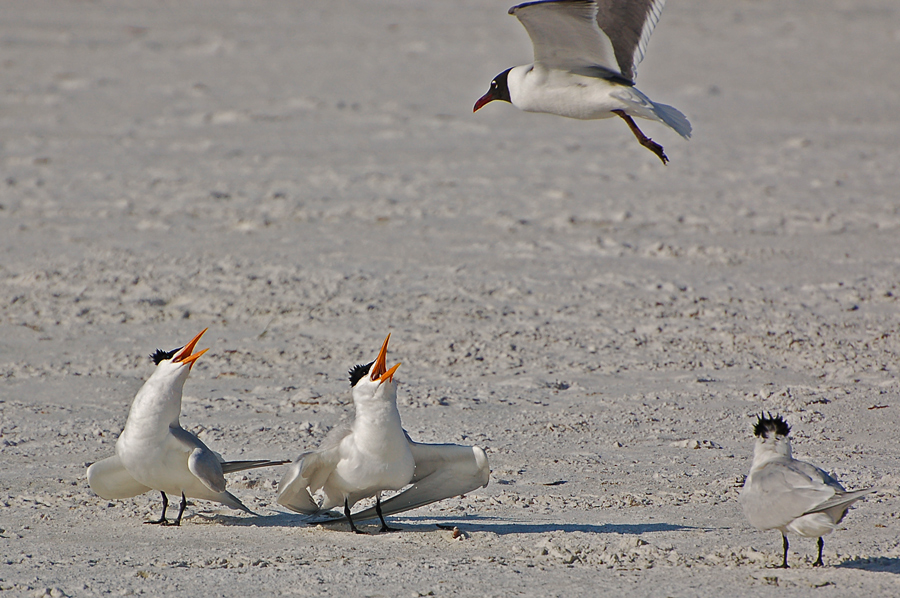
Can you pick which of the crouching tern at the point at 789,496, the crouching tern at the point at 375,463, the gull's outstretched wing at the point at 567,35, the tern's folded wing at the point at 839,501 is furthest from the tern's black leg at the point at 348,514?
the gull's outstretched wing at the point at 567,35

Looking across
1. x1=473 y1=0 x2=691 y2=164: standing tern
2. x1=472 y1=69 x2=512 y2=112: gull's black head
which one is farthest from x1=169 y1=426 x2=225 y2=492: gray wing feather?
x1=472 y1=69 x2=512 y2=112: gull's black head

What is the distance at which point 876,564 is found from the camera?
3.84m

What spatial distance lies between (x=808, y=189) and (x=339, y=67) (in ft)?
21.7

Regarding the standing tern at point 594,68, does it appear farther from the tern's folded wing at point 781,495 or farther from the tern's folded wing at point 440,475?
the tern's folded wing at point 781,495

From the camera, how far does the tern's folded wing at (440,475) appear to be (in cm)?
429

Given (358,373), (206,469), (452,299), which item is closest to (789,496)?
(358,373)

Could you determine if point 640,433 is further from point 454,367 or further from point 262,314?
point 262,314

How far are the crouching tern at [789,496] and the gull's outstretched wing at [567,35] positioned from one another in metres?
2.82

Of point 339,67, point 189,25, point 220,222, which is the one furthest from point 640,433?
point 189,25

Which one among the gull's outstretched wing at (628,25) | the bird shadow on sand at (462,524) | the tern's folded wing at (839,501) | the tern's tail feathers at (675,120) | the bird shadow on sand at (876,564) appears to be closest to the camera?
the tern's folded wing at (839,501)

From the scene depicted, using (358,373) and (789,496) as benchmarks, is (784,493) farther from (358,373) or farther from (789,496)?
(358,373)

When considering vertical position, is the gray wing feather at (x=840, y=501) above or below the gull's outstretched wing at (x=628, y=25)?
below

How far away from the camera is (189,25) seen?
53.0 feet

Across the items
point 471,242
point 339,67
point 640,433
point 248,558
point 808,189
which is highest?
point 339,67
